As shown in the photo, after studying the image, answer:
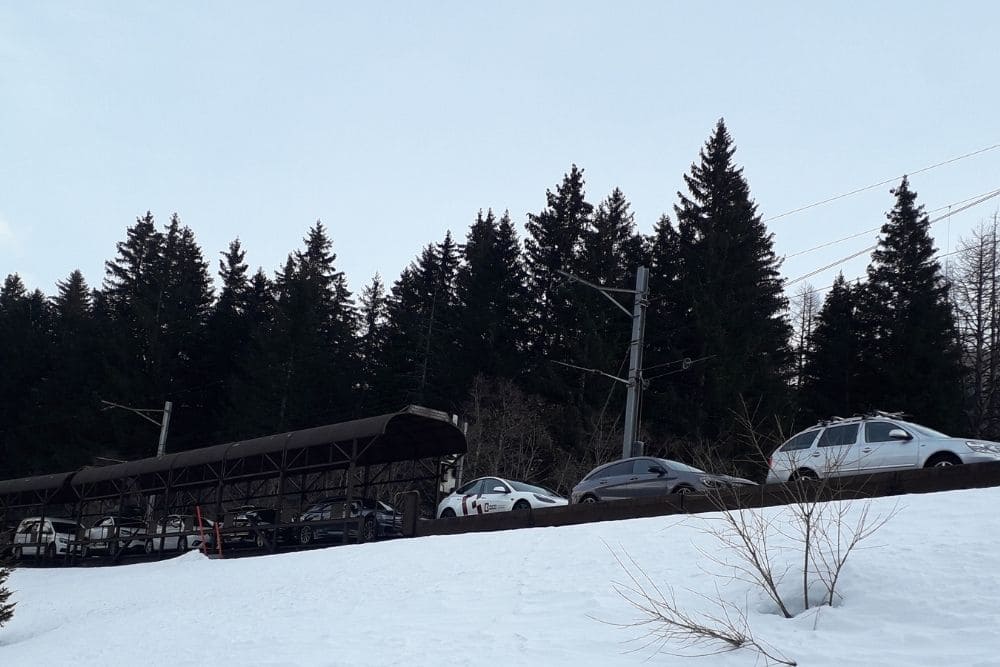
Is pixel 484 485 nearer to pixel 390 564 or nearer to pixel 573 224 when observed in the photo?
pixel 390 564

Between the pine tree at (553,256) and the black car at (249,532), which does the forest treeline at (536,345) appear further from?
the black car at (249,532)

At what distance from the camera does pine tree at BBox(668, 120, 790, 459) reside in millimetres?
43969

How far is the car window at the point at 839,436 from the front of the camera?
1812 centimetres

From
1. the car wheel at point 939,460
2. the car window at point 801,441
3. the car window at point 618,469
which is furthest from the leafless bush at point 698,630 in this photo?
the car window at point 618,469

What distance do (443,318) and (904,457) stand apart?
43483mm

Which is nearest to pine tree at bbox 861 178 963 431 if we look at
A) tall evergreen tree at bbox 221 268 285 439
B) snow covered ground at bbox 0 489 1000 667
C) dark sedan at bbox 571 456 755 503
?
dark sedan at bbox 571 456 755 503

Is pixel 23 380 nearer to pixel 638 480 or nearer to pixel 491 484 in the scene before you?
pixel 491 484

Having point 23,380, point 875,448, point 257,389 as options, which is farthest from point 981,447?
point 23,380

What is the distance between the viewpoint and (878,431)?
58.6 feet

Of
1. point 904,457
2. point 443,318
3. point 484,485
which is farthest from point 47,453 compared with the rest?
point 904,457

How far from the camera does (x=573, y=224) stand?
57125mm

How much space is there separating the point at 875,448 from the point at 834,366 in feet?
106

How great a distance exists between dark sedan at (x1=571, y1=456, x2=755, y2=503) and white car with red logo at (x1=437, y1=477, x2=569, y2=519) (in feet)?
4.58

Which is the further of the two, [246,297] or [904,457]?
[246,297]
